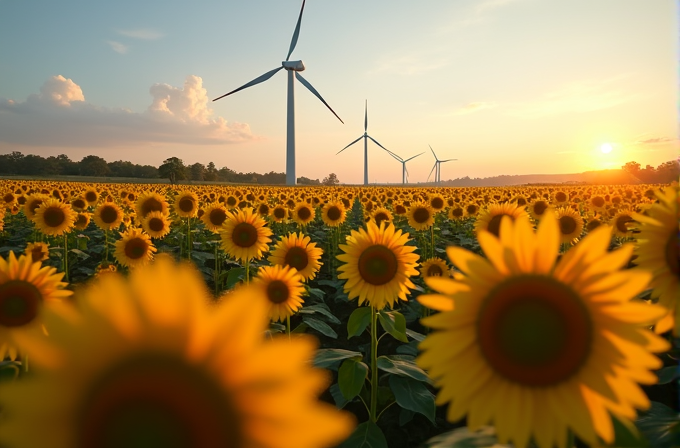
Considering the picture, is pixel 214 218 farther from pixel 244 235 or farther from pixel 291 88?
pixel 291 88

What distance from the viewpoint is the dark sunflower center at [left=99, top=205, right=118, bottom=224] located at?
926 cm

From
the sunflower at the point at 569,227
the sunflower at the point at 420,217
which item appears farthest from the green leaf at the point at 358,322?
the sunflower at the point at 420,217

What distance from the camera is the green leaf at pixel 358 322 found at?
13.6 feet

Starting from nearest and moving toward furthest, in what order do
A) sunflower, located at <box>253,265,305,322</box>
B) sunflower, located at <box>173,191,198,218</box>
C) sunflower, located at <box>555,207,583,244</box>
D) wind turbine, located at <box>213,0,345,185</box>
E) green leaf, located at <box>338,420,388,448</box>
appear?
green leaf, located at <box>338,420,388,448</box>
sunflower, located at <box>253,265,305,322</box>
sunflower, located at <box>555,207,583,244</box>
sunflower, located at <box>173,191,198,218</box>
wind turbine, located at <box>213,0,345,185</box>

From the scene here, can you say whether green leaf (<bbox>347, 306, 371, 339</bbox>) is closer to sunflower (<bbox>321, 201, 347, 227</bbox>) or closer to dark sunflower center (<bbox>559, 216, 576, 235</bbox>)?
dark sunflower center (<bbox>559, 216, 576, 235</bbox>)

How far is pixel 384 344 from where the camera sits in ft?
24.1

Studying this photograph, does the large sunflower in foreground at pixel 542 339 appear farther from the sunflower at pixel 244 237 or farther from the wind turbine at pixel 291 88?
the wind turbine at pixel 291 88

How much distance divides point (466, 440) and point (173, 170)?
257 feet

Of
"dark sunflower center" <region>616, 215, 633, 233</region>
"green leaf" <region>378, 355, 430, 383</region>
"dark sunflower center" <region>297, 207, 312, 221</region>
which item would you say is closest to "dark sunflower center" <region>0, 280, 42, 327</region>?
"green leaf" <region>378, 355, 430, 383</region>

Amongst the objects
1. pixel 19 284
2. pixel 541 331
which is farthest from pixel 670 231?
pixel 19 284

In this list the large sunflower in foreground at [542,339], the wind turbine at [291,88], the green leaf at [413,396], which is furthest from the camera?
the wind turbine at [291,88]

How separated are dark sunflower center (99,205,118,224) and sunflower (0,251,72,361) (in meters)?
7.26

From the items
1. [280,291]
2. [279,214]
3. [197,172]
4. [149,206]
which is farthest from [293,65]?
[280,291]

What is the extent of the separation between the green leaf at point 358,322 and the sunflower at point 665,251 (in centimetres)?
237
